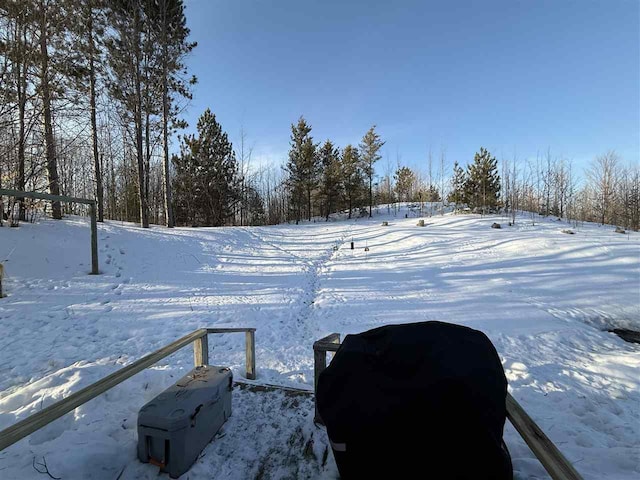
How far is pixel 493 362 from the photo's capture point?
59.4 inches

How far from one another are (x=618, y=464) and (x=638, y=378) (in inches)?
115

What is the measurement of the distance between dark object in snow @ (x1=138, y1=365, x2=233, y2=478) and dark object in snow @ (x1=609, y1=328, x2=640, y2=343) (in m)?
7.24

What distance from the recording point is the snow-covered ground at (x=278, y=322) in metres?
2.41

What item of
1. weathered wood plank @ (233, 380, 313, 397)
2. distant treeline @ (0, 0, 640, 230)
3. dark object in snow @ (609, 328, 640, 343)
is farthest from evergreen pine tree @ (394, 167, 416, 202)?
weathered wood plank @ (233, 380, 313, 397)

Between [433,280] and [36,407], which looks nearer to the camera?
[36,407]

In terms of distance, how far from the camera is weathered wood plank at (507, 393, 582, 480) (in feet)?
4.62

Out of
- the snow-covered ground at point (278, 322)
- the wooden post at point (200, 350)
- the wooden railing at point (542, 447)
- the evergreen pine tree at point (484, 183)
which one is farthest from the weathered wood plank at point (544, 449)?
the evergreen pine tree at point (484, 183)

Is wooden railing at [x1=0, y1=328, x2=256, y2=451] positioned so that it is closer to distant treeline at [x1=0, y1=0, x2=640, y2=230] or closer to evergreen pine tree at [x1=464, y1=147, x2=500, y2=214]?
distant treeline at [x1=0, y1=0, x2=640, y2=230]

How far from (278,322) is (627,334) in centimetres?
683

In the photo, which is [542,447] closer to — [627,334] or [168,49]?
[627,334]

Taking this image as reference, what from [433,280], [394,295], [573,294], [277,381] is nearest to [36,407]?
[277,381]

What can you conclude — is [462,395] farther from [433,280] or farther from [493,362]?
[433,280]

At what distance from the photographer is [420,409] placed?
53.2 inches

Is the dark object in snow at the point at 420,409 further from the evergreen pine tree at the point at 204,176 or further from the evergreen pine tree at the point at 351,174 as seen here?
the evergreen pine tree at the point at 351,174
